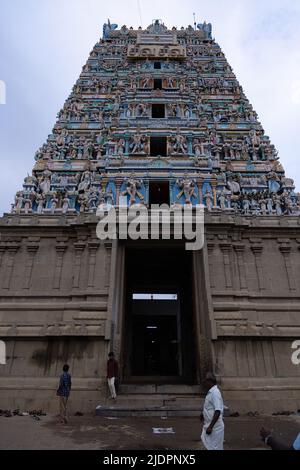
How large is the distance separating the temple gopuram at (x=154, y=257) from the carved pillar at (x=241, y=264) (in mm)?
60

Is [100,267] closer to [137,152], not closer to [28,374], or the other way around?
[28,374]

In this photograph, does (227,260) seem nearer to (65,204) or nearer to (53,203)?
(65,204)

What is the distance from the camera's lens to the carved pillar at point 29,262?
14156 millimetres

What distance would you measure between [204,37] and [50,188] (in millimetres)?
25276

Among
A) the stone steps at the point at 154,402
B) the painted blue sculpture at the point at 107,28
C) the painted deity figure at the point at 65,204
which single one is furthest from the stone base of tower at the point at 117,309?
the painted blue sculpture at the point at 107,28

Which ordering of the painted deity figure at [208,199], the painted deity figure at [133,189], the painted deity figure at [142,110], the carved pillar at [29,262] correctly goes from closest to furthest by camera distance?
the carved pillar at [29,262] → the painted deity figure at [208,199] → the painted deity figure at [133,189] → the painted deity figure at [142,110]

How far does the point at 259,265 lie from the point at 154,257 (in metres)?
6.15

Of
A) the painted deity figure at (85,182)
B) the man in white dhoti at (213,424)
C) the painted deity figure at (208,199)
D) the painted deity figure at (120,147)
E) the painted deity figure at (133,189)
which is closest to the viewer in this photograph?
the man in white dhoti at (213,424)

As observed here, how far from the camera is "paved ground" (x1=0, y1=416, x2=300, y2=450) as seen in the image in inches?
266

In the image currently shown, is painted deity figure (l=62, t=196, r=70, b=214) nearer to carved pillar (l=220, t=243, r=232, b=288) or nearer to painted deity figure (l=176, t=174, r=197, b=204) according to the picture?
painted deity figure (l=176, t=174, r=197, b=204)

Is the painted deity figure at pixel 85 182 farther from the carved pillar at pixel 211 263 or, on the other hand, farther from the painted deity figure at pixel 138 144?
the carved pillar at pixel 211 263

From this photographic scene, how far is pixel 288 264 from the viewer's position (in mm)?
14500

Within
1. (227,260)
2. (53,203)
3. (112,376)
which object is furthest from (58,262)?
(227,260)

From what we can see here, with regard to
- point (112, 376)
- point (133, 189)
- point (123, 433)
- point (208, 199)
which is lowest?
point (123, 433)
